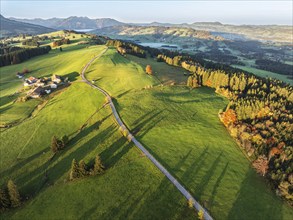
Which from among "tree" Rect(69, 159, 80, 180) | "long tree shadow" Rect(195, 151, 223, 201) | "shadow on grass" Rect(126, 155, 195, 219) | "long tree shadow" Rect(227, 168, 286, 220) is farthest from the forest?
"tree" Rect(69, 159, 80, 180)

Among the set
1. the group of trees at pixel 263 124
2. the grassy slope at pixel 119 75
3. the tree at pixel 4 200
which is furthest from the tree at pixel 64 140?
the group of trees at pixel 263 124

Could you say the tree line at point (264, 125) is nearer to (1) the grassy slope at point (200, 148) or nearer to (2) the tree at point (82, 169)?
(1) the grassy slope at point (200, 148)

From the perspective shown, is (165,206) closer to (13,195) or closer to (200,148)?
(200,148)

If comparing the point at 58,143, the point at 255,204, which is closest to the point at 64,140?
the point at 58,143

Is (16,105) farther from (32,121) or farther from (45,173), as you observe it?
(45,173)

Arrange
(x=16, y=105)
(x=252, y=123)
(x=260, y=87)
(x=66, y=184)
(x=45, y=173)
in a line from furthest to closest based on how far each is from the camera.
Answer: (x=260, y=87) → (x=16, y=105) → (x=252, y=123) → (x=45, y=173) → (x=66, y=184)

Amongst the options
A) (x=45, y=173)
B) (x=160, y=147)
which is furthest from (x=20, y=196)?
(x=160, y=147)

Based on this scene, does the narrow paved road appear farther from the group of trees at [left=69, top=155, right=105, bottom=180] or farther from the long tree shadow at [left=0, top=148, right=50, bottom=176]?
the long tree shadow at [left=0, top=148, right=50, bottom=176]
